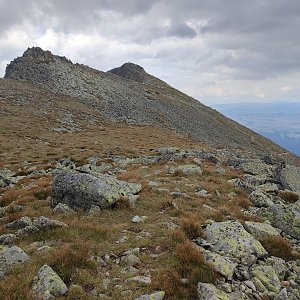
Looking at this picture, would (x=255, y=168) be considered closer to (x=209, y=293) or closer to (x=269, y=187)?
(x=269, y=187)

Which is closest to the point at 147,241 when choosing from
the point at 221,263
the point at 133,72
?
the point at 221,263

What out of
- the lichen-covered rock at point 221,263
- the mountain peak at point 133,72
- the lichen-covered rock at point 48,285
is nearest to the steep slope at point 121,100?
the mountain peak at point 133,72

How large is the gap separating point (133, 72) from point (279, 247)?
429 feet

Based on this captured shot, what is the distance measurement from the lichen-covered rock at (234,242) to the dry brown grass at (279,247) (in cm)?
57

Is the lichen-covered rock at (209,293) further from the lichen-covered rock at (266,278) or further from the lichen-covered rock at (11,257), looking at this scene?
the lichen-covered rock at (11,257)

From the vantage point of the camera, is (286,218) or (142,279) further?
(286,218)

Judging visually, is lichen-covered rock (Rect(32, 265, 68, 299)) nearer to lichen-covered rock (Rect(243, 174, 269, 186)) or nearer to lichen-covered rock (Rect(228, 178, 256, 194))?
lichen-covered rock (Rect(228, 178, 256, 194))

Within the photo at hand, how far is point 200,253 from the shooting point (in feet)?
33.7

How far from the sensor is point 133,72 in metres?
138

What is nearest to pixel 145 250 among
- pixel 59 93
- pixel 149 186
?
pixel 149 186

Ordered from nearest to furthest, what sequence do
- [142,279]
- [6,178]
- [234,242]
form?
1. [142,279]
2. [234,242]
3. [6,178]

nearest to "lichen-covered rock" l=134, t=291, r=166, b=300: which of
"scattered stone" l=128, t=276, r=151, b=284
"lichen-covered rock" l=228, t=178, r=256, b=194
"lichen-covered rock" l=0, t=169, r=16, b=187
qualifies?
"scattered stone" l=128, t=276, r=151, b=284

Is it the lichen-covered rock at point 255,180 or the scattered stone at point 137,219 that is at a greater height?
the lichen-covered rock at point 255,180

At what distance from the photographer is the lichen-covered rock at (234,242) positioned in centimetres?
1085
